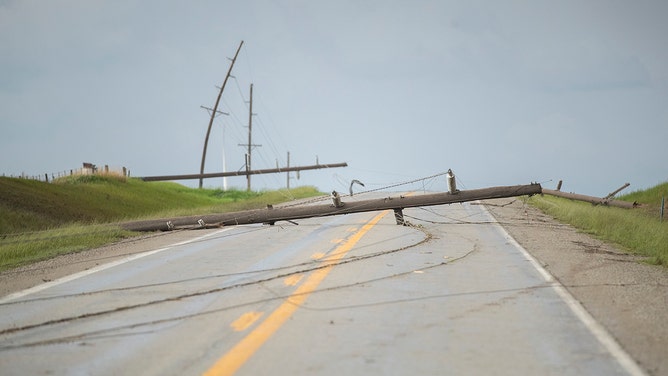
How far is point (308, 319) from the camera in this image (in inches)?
258

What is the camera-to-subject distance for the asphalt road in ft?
16.9

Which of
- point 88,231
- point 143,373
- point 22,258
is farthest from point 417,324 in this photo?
point 88,231

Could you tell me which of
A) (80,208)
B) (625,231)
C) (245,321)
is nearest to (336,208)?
(625,231)

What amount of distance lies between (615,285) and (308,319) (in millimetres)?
4939

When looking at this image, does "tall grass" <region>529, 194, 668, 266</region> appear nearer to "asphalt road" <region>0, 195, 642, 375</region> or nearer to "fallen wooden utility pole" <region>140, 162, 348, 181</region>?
"asphalt road" <region>0, 195, 642, 375</region>

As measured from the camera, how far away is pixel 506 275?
9555mm

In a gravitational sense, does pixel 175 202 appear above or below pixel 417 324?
above

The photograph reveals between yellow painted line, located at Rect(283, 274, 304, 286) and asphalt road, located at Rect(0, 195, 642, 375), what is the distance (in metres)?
0.09

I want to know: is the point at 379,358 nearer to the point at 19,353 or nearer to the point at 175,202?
the point at 19,353

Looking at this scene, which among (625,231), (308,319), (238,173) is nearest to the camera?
(308,319)

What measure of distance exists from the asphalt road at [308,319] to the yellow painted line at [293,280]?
9 cm

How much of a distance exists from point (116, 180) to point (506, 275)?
115 feet

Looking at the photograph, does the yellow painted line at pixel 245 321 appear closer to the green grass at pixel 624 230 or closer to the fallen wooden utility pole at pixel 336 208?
the green grass at pixel 624 230

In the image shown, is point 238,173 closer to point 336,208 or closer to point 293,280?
point 336,208
